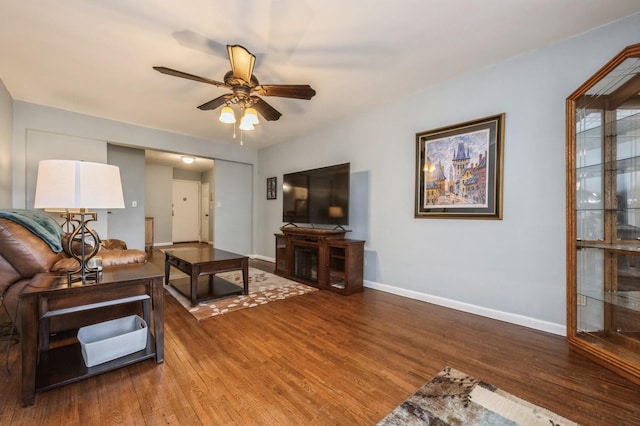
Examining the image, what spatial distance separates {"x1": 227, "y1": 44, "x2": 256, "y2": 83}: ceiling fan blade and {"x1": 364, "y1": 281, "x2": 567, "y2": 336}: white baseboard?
9.17 ft

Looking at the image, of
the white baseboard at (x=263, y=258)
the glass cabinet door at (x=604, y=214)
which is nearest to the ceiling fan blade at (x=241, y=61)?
the glass cabinet door at (x=604, y=214)

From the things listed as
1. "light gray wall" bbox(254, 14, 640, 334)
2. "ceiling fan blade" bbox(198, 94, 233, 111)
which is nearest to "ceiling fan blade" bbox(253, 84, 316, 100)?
"ceiling fan blade" bbox(198, 94, 233, 111)

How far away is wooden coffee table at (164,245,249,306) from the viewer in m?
2.82

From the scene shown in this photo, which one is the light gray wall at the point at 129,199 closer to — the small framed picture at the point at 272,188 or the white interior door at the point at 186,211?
the small framed picture at the point at 272,188

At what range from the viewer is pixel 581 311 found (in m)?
1.99

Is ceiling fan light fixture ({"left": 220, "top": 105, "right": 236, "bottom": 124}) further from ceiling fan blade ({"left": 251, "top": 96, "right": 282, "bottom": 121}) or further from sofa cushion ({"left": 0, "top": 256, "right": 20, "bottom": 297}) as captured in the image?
sofa cushion ({"left": 0, "top": 256, "right": 20, "bottom": 297})

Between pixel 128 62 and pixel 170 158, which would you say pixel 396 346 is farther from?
pixel 170 158

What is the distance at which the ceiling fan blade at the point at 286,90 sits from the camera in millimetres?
2295

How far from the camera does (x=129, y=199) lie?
512 cm

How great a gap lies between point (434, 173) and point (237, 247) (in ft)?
14.0

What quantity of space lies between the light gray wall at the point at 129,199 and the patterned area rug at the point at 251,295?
1785mm

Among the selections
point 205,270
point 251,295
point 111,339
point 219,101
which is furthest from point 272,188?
point 111,339

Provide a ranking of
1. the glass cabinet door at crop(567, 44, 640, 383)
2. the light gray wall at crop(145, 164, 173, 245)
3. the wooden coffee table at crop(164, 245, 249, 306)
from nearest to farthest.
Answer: the glass cabinet door at crop(567, 44, 640, 383) < the wooden coffee table at crop(164, 245, 249, 306) < the light gray wall at crop(145, 164, 173, 245)

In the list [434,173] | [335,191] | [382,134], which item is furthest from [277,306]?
[382,134]
